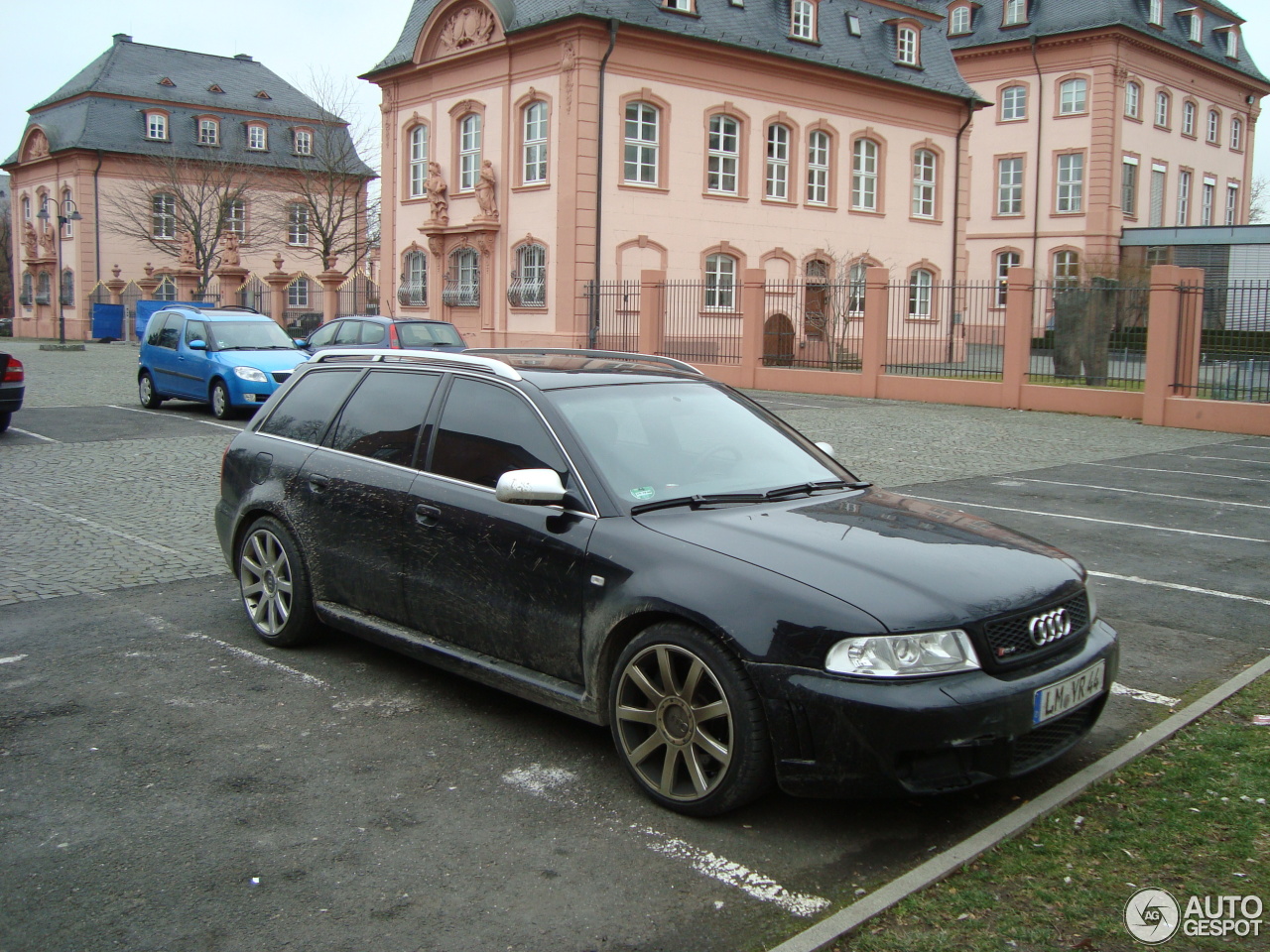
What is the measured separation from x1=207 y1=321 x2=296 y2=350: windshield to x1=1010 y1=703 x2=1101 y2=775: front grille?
16.6m

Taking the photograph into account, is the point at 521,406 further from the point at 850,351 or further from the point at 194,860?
the point at 850,351

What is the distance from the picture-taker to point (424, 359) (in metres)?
5.75

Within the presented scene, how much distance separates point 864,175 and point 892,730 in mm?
36098

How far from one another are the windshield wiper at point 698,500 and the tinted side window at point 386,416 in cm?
138

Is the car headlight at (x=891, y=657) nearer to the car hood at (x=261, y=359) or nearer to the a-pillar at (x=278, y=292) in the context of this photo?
the car hood at (x=261, y=359)

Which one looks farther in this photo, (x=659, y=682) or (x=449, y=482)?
(x=449, y=482)

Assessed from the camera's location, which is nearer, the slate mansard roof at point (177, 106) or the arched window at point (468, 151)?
the arched window at point (468, 151)

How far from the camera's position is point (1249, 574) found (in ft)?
27.3

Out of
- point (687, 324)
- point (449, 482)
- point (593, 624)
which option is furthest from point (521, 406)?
point (687, 324)

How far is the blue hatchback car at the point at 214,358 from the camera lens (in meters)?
18.2

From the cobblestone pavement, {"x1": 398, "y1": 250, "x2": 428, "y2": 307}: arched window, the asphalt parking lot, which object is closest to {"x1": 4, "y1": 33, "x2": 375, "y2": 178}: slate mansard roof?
{"x1": 398, "y1": 250, "x2": 428, "y2": 307}: arched window

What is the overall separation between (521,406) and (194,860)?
219 cm

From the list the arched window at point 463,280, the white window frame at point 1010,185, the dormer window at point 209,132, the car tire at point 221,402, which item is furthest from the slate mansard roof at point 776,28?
the dormer window at point 209,132

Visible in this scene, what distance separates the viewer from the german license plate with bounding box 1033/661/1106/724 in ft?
13.3
